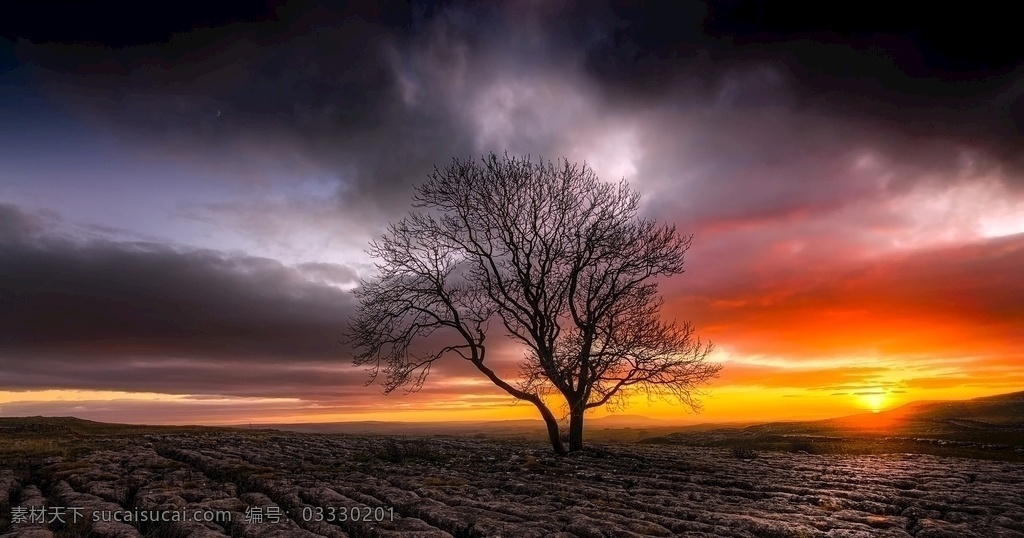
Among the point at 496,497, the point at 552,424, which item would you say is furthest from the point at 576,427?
the point at 496,497

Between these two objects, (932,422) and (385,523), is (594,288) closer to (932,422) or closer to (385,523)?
(385,523)

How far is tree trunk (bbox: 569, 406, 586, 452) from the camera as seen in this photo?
27.6 m

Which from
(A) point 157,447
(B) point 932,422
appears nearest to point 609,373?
(A) point 157,447

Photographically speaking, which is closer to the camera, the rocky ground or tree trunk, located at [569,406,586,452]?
the rocky ground

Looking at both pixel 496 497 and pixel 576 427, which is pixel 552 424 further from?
pixel 496 497

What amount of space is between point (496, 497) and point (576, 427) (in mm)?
13553

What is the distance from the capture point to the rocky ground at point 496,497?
1164 centimetres

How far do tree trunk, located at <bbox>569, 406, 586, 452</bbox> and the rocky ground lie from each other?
193cm

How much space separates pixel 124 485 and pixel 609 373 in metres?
20.0

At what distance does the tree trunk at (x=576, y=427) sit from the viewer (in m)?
27.6

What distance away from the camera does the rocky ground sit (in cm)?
1164

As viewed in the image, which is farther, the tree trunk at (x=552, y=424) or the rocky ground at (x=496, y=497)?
the tree trunk at (x=552, y=424)

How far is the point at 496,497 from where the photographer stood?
1533cm

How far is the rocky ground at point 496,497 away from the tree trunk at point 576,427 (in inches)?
76.1
